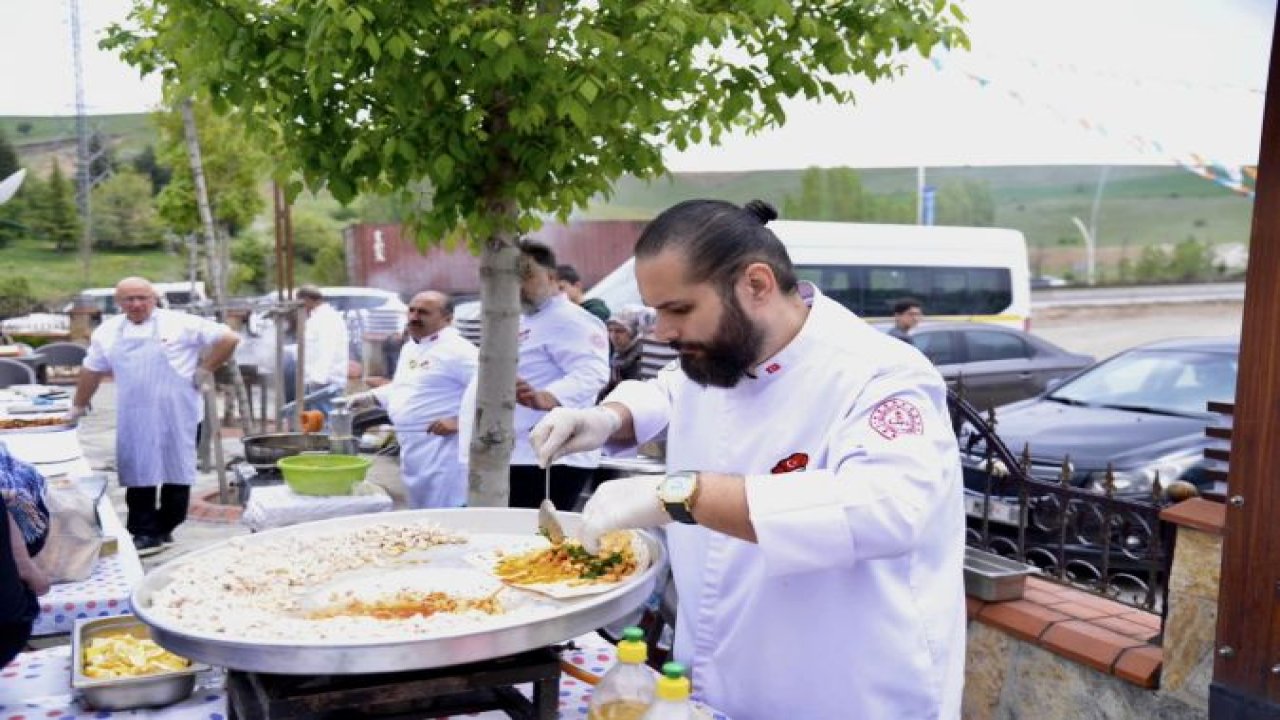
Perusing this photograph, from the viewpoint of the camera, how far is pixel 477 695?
1774mm

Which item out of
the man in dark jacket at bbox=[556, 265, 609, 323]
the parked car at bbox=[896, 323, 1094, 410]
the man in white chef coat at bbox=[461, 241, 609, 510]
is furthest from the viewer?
the parked car at bbox=[896, 323, 1094, 410]

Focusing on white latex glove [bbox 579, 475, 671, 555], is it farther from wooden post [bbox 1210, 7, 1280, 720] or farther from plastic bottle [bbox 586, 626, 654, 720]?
wooden post [bbox 1210, 7, 1280, 720]

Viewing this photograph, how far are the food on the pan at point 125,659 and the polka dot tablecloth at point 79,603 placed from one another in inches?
22.0

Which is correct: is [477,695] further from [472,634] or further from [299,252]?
[299,252]

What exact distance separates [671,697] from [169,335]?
6.43 m

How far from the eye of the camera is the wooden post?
86.1 inches

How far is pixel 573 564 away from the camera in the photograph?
2045mm

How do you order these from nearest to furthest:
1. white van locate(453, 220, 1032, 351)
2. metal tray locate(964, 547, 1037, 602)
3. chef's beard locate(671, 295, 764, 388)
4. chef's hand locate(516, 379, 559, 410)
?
chef's beard locate(671, 295, 764, 388) < metal tray locate(964, 547, 1037, 602) < chef's hand locate(516, 379, 559, 410) < white van locate(453, 220, 1032, 351)

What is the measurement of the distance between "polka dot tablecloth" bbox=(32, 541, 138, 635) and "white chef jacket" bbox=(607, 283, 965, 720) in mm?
1848

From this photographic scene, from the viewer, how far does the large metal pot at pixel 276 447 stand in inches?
226

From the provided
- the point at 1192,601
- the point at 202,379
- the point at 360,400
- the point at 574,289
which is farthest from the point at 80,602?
the point at 574,289

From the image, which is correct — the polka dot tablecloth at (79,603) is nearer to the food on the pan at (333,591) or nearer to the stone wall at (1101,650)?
the food on the pan at (333,591)

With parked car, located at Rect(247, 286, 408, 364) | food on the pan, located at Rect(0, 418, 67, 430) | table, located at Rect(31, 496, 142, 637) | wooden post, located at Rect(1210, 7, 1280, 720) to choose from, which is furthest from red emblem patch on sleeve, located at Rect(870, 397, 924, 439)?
parked car, located at Rect(247, 286, 408, 364)

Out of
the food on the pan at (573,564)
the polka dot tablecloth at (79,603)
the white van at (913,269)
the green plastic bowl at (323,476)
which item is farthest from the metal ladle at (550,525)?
the white van at (913,269)
